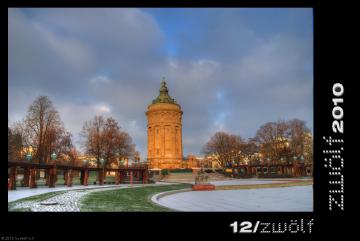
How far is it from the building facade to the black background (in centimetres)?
5213

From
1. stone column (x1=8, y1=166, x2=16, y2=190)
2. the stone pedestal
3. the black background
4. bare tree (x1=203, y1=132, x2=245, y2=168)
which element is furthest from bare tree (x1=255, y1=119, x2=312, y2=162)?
the black background

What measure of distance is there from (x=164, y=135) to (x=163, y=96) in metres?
9.92

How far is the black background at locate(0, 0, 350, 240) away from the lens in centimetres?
915

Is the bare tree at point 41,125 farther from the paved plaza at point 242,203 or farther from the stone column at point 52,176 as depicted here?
the paved plaza at point 242,203

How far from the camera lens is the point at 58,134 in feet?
113

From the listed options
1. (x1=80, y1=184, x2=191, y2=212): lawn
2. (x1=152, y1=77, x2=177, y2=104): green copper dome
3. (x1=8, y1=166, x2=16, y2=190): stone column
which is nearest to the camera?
(x1=80, y1=184, x2=191, y2=212): lawn

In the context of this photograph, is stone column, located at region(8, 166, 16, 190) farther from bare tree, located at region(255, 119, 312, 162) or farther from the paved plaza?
bare tree, located at region(255, 119, 312, 162)
